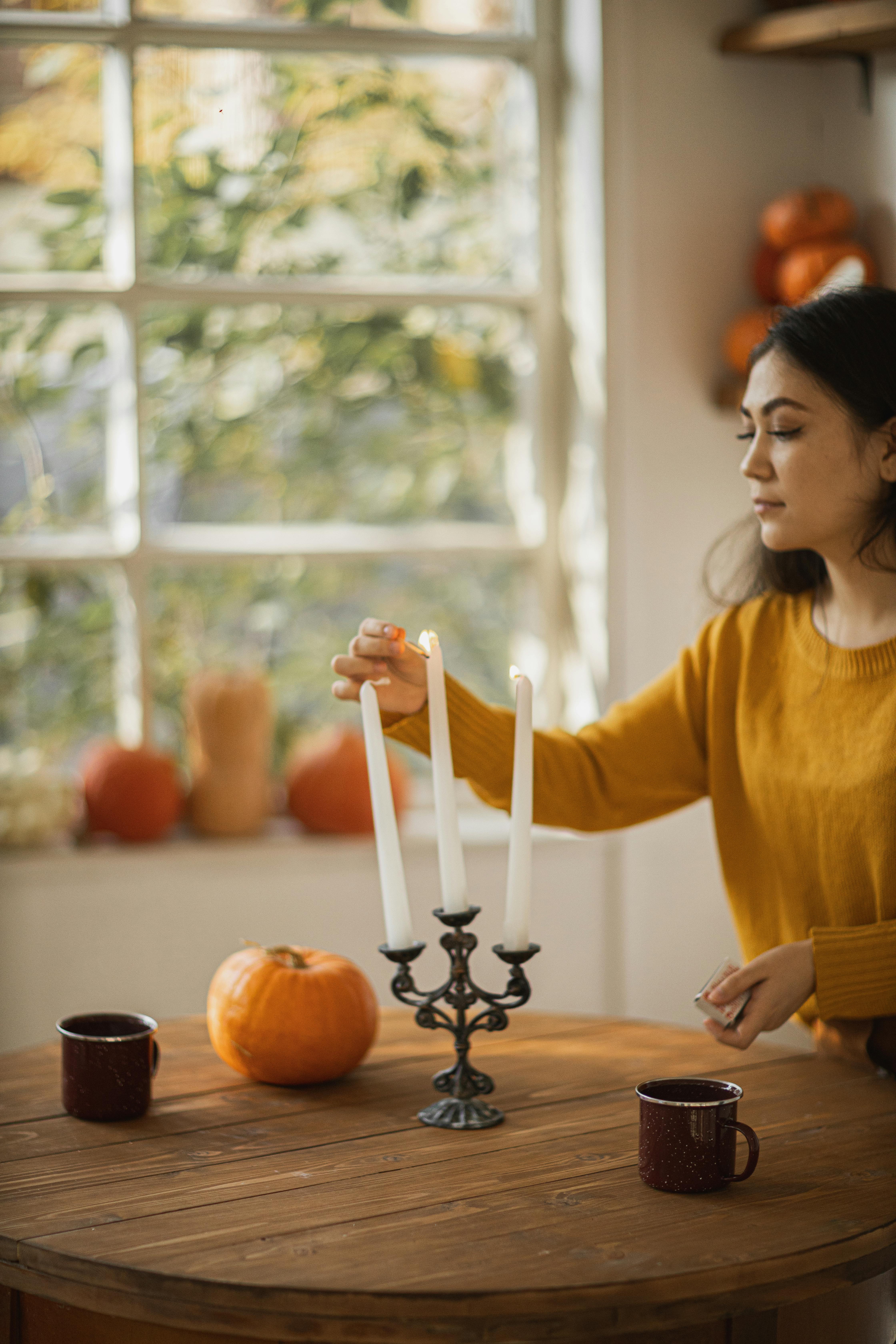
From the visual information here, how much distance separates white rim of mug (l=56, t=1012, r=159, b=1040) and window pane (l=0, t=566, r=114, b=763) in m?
1.35

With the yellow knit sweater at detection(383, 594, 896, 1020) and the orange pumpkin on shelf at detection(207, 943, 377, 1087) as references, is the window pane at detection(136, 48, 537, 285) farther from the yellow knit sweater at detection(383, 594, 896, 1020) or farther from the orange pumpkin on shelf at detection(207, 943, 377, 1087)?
the orange pumpkin on shelf at detection(207, 943, 377, 1087)

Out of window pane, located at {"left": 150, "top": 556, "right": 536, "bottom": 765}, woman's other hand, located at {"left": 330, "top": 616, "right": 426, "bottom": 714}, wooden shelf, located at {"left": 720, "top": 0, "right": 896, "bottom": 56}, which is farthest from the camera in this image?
window pane, located at {"left": 150, "top": 556, "right": 536, "bottom": 765}

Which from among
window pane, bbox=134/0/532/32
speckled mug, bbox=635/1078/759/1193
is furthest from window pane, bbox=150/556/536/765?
speckled mug, bbox=635/1078/759/1193

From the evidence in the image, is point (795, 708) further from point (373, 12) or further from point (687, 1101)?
point (373, 12)

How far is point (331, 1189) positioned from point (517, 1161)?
166mm

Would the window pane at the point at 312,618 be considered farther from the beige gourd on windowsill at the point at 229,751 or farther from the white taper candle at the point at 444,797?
the white taper candle at the point at 444,797

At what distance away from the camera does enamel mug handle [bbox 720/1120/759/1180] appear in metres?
1.11

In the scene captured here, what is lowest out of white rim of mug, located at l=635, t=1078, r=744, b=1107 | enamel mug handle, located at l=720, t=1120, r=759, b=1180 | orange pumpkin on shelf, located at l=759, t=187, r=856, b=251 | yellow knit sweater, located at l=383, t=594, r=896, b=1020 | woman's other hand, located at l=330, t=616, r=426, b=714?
enamel mug handle, located at l=720, t=1120, r=759, b=1180

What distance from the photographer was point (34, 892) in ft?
8.18

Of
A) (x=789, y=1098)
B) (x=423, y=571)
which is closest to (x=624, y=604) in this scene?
(x=423, y=571)

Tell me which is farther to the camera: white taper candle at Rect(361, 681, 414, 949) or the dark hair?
the dark hair

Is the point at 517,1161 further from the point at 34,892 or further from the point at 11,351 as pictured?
the point at 11,351

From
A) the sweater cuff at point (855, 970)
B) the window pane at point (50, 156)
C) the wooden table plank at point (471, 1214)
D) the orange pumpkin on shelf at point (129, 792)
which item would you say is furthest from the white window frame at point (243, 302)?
the wooden table plank at point (471, 1214)

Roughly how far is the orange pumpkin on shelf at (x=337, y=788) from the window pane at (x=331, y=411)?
18.2 inches
